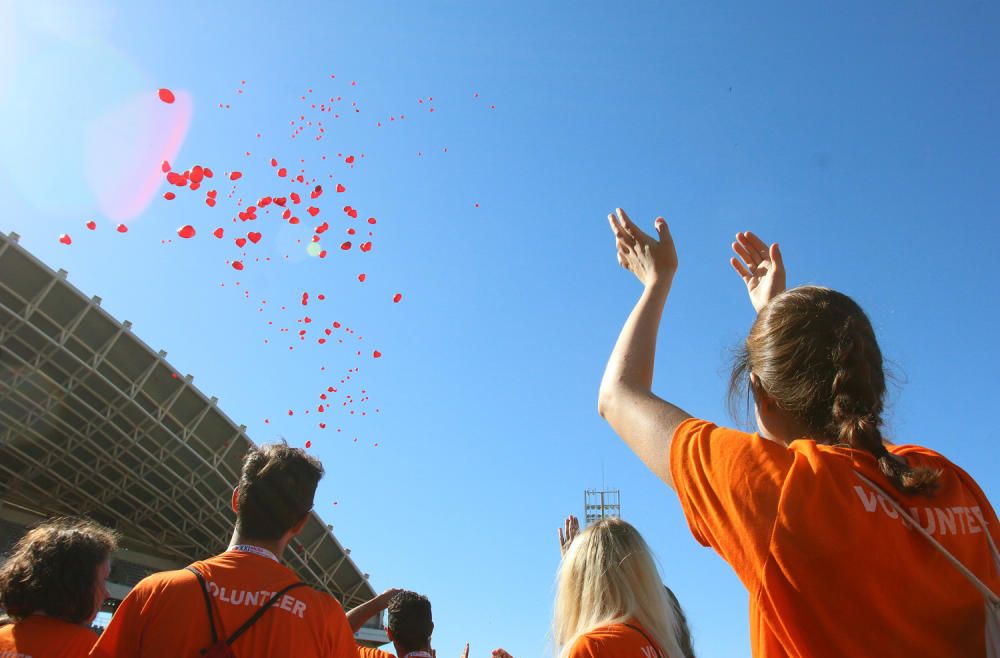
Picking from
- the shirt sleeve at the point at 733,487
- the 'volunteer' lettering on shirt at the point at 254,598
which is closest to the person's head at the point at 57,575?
the 'volunteer' lettering on shirt at the point at 254,598

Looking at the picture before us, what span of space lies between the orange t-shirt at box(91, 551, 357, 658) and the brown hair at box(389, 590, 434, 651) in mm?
1972

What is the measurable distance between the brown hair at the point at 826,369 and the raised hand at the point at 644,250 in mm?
329

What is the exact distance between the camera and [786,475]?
1.15m

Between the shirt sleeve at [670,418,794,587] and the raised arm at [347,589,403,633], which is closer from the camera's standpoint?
the shirt sleeve at [670,418,794,587]

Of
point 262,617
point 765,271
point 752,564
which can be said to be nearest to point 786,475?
point 752,564

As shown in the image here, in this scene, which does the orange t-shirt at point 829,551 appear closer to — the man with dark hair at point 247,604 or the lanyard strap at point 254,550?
the man with dark hair at point 247,604

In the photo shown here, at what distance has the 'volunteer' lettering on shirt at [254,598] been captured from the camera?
2.64m

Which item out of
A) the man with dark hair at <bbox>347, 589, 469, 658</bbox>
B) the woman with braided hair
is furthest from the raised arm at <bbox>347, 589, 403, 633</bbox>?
the woman with braided hair

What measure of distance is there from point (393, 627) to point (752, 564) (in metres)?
4.04

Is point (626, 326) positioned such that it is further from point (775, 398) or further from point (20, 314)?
point (20, 314)

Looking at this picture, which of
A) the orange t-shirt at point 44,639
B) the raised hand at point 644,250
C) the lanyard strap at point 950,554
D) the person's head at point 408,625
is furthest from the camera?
the person's head at point 408,625

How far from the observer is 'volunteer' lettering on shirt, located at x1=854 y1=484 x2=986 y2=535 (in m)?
1.17

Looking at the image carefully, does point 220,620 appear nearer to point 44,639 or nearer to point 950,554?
point 44,639

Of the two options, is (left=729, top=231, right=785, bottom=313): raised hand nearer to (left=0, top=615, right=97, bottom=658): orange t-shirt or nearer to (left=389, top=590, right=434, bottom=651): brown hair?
(left=0, top=615, right=97, bottom=658): orange t-shirt
